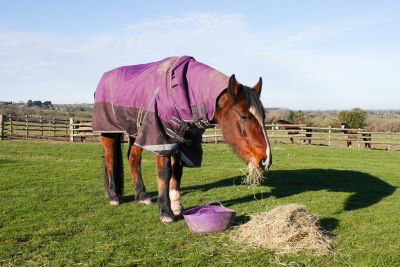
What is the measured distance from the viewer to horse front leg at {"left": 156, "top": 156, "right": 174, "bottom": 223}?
223 inches

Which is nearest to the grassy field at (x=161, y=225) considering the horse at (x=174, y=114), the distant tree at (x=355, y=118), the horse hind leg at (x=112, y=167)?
the horse hind leg at (x=112, y=167)

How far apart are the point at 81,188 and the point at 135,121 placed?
10.0 ft

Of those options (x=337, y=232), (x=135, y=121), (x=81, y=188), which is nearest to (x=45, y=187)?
(x=81, y=188)

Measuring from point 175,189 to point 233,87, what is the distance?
2.11 m

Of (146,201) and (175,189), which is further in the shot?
(146,201)

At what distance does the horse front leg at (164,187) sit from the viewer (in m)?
5.65

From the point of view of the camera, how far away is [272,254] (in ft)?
14.7

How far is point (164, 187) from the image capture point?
568 centimetres

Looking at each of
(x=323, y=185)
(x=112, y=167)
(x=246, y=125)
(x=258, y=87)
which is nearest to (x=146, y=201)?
(x=112, y=167)

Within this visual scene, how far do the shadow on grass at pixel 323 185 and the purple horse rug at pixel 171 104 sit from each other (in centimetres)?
218

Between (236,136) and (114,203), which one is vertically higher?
(236,136)

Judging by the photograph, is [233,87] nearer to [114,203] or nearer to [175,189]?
[175,189]

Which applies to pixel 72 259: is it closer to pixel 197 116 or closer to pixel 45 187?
pixel 197 116

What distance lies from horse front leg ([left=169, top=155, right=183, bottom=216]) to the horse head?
1.39 metres
